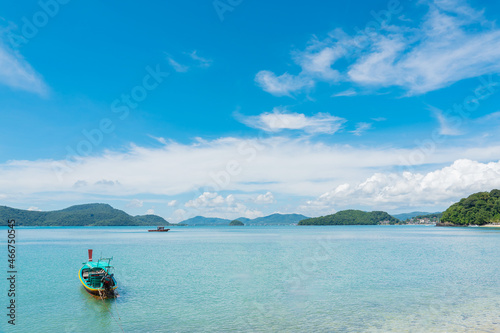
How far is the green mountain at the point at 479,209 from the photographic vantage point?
171 m

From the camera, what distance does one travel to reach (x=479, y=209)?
179250mm

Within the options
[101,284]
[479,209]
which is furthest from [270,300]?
[479,209]

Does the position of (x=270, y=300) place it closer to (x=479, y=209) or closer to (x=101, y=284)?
(x=101, y=284)

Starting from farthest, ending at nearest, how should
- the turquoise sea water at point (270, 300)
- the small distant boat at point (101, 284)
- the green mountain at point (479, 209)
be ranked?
1. the green mountain at point (479, 209)
2. the small distant boat at point (101, 284)
3. the turquoise sea water at point (270, 300)

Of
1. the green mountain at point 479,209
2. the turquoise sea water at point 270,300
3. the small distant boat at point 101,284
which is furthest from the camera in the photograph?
the green mountain at point 479,209

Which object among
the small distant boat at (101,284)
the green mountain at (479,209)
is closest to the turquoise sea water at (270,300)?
the small distant boat at (101,284)

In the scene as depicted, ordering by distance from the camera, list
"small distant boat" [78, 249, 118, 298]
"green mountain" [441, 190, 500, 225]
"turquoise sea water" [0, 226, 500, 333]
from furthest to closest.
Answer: "green mountain" [441, 190, 500, 225], "small distant boat" [78, 249, 118, 298], "turquoise sea water" [0, 226, 500, 333]

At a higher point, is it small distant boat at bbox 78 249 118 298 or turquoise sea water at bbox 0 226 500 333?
small distant boat at bbox 78 249 118 298

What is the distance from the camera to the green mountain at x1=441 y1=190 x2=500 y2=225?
561 feet

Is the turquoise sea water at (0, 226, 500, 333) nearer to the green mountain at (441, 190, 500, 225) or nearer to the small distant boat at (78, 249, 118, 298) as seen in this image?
the small distant boat at (78, 249, 118, 298)


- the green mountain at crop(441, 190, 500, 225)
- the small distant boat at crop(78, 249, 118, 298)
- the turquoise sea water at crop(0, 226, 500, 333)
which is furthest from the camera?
the green mountain at crop(441, 190, 500, 225)

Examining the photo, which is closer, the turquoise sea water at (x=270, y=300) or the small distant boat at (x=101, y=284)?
the turquoise sea water at (x=270, y=300)

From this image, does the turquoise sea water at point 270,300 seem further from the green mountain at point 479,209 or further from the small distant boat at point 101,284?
the green mountain at point 479,209

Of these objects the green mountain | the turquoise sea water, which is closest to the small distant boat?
the turquoise sea water
